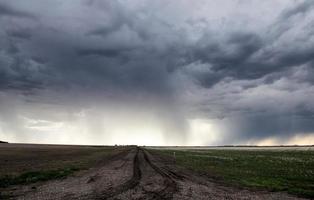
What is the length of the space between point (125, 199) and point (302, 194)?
39.4 ft

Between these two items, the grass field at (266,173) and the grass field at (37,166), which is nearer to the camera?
the grass field at (266,173)

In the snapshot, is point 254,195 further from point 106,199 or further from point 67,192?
point 67,192

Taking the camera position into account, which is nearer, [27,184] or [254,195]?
[254,195]

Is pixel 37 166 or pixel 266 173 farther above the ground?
pixel 37 166

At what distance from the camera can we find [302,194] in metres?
20.8

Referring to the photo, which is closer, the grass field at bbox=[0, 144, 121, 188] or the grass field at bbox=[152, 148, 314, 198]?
the grass field at bbox=[152, 148, 314, 198]

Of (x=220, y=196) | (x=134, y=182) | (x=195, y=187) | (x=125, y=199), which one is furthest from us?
(x=134, y=182)

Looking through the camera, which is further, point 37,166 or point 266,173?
point 37,166

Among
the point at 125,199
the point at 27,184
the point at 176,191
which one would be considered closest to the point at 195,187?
the point at 176,191

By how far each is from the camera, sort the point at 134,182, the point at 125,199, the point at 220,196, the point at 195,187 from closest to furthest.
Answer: the point at 125,199
the point at 220,196
the point at 195,187
the point at 134,182

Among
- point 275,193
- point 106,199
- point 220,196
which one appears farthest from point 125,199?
point 275,193

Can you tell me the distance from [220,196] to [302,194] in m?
6.11

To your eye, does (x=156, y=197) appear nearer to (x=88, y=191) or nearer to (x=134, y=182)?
(x=88, y=191)

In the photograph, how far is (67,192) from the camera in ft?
67.9
